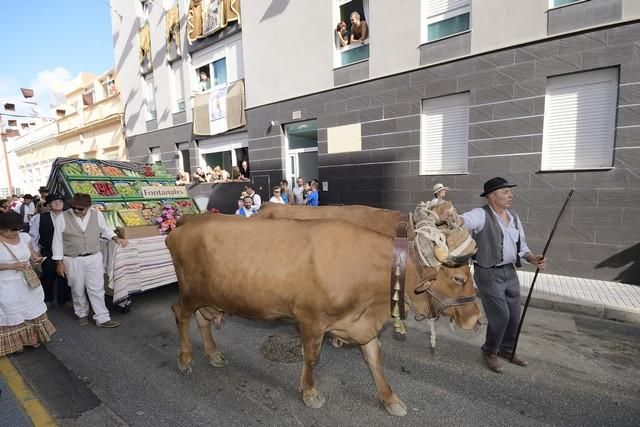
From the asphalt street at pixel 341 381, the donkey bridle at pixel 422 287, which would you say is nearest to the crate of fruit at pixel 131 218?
the asphalt street at pixel 341 381

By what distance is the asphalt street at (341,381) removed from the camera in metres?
2.75

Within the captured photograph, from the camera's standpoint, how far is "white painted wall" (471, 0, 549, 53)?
6352 millimetres

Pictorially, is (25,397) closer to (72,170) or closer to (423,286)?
(423,286)

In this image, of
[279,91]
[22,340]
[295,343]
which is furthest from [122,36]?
[295,343]

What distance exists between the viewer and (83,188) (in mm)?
6031

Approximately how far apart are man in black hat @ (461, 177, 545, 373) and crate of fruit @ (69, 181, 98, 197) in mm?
6140

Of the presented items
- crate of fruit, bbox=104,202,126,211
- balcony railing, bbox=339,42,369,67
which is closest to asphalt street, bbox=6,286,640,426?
crate of fruit, bbox=104,202,126,211

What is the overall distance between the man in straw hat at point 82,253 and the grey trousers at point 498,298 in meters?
4.62

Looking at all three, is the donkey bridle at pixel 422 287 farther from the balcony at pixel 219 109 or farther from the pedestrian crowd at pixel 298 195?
the balcony at pixel 219 109

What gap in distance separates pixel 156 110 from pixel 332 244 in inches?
629

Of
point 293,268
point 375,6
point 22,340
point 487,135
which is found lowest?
point 22,340

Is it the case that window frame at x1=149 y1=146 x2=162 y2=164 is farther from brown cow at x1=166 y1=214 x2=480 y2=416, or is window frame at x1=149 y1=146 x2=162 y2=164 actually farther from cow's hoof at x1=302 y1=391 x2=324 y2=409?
cow's hoof at x1=302 y1=391 x2=324 y2=409

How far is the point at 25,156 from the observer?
30.0 meters

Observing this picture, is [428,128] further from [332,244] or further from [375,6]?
[332,244]
